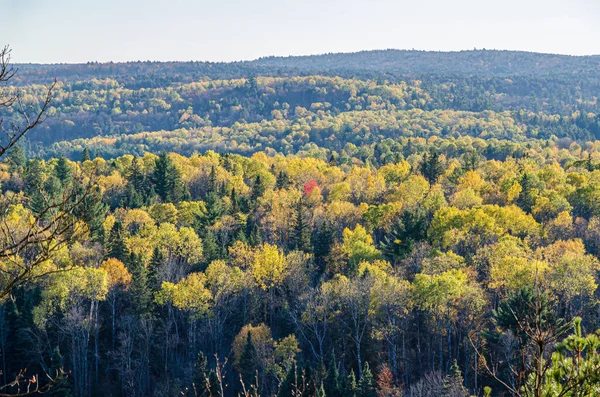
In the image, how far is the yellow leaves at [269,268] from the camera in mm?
59500

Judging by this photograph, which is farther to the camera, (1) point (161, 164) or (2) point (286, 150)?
(2) point (286, 150)

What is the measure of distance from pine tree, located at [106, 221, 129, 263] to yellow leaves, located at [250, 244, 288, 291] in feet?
48.6

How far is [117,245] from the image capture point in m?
65.8

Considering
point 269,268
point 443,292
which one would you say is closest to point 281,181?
point 269,268

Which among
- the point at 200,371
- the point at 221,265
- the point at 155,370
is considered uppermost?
the point at 221,265

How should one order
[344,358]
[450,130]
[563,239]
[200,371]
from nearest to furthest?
[200,371]
[344,358]
[563,239]
[450,130]

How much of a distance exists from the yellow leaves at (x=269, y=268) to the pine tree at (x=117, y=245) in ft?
48.6

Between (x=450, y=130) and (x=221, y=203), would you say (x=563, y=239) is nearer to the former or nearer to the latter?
(x=221, y=203)

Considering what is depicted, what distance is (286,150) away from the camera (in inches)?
7367

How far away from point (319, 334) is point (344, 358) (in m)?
3.26

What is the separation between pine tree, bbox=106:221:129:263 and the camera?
2566 inches

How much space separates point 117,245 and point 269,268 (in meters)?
18.0

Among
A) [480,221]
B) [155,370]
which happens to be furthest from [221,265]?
[480,221]

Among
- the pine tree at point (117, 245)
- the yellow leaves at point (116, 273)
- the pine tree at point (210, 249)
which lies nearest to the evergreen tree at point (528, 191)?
the pine tree at point (210, 249)
